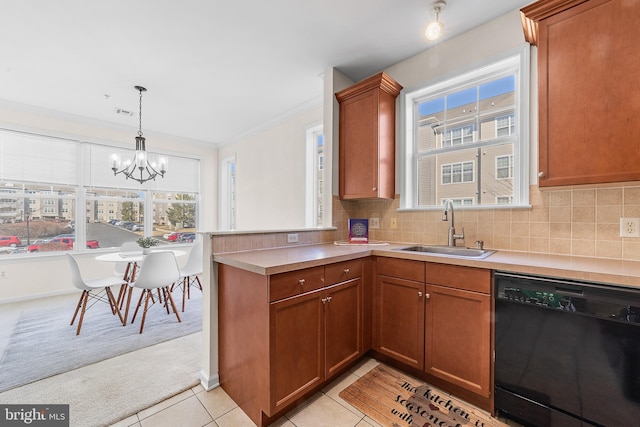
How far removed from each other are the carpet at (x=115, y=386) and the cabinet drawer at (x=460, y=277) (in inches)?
71.8

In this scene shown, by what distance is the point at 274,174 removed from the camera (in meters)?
4.47

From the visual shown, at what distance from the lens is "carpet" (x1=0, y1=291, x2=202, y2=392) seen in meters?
2.08

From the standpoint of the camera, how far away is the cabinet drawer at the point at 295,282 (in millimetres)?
1427

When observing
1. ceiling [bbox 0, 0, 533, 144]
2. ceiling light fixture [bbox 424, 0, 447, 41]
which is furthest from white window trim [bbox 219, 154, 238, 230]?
ceiling light fixture [bbox 424, 0, 447, 41]

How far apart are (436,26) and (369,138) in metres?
0.98

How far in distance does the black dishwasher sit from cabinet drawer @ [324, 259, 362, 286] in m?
0.85

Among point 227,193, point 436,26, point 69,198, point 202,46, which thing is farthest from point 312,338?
point 227,193

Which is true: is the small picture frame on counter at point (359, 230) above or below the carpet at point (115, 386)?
above

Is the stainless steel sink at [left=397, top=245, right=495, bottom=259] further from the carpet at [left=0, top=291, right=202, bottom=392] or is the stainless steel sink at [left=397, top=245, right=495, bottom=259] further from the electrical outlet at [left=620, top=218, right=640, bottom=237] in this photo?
the carpet at [left=0, top=291, right=202, bottom=392]

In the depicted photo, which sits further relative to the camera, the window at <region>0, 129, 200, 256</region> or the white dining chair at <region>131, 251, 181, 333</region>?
the window at <region>0, 129, 200, 256</region>

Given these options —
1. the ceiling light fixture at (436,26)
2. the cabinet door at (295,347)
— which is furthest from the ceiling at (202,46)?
the cabinet door at (295,347)

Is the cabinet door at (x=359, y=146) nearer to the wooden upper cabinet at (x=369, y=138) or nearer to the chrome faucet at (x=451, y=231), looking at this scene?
the wooden upper cabinet at (x=369, y=138)

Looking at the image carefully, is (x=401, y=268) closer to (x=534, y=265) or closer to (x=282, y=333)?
(x=534, y=265)

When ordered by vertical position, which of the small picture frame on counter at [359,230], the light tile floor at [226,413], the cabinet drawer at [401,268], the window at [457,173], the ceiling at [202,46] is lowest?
the light tile floor at [226,413]
